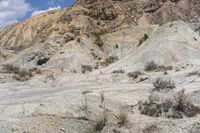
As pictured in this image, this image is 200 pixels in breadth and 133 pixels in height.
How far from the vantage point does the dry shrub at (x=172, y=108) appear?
1856 centimetres

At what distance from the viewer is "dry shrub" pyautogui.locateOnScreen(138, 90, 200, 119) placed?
1856 cm

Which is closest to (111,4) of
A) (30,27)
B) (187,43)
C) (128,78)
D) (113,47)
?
(113,47)

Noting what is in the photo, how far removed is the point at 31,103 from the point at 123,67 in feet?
60.4

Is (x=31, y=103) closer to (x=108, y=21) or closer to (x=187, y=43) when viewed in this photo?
(x=187, y=43)

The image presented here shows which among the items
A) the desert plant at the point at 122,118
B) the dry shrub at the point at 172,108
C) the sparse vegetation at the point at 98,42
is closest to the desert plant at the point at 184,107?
the dry shrub at the point at 172,108

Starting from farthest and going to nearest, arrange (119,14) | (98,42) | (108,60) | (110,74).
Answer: (119,14) < (98,42) < (108,60) < (110,74)

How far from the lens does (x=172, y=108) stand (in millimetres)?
19031

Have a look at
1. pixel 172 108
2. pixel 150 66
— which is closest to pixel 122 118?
pixel 172 108

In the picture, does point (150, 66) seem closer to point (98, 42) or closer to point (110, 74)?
point (110, 74)

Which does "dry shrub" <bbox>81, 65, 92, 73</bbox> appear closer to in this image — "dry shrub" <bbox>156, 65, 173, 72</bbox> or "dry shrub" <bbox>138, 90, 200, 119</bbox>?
"dry shrub" <bbox>156, 65, 173, 72</bbox>

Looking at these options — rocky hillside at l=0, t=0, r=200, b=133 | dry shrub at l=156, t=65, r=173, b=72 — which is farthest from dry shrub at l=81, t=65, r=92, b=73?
dry shrub at l=156, t=65, r=173, b=72

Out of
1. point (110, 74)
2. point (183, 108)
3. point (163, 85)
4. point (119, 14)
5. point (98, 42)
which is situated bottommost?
point (183, 108)

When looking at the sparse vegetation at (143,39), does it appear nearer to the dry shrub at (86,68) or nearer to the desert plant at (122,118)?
the dry shrub at (86,68)

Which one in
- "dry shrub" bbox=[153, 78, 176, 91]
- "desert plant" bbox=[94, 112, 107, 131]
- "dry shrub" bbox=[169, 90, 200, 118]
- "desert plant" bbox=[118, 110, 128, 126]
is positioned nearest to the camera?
"desert plant" bbox=[94, 112, 107, 131]
